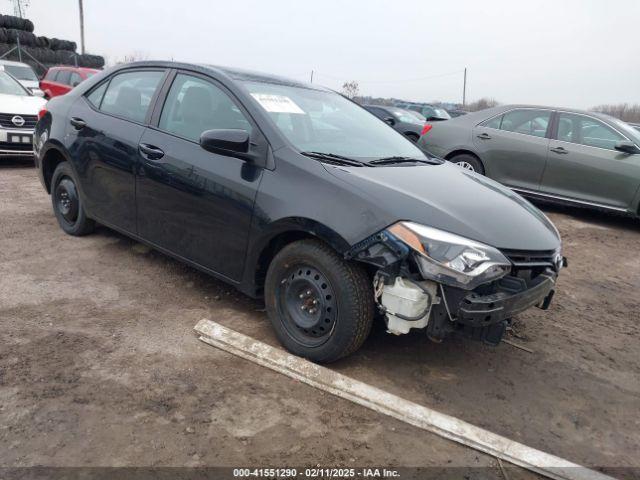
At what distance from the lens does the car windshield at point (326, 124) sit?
320 centimetres

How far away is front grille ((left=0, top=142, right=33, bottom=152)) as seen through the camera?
768 cm

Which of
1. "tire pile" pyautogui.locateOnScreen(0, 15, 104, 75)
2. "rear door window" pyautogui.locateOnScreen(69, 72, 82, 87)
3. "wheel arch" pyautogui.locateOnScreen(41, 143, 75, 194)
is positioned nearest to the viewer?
"wheel arch" pyautogui.locateOnScreen(41, 143, 75, 194)

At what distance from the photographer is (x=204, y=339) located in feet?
10.0

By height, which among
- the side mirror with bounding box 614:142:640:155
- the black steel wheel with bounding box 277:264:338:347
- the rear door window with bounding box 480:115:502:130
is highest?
the rear door window with bounding box 480:115:502:130

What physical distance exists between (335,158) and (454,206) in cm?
78

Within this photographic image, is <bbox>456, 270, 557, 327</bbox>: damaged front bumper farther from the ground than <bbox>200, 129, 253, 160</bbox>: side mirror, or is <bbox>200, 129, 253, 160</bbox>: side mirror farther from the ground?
<bbox>200, 129, 253, 160</bbox>: side mirror

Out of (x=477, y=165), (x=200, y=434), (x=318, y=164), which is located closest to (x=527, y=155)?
(x=477, y=165)

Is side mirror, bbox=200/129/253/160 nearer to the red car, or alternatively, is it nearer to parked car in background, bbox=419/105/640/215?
parked car in background, bbox=419/105/640/215

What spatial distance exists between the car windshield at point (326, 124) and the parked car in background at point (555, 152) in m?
3.75

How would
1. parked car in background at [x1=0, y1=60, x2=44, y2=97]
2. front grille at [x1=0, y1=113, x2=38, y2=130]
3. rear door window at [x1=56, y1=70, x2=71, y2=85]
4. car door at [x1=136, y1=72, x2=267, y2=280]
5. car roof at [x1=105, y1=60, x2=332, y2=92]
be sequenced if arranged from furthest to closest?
1. rear door window at [x1=56, y1=70, x2=71, y2=85]
2. parked car in background at [x1=0, y1=60, x2=44, y2=97]
3. front grille at [x1=0, y1=113, x2=38, y2=130]
4. car roof at [x1=105, y1=60, x2=332, y2=92]
5. car door at [x1=136, y1=72, x2=267, y2=280]

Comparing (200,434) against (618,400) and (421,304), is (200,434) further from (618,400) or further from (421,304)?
(618,400)

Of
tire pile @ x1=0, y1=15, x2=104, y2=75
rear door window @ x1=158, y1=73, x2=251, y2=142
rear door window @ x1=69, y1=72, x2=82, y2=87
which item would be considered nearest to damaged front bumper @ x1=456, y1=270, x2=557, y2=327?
rear door window @ x1=158, y1=73, x2=251, y2=142

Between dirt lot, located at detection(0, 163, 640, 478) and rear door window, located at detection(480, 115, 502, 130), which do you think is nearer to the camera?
dirt lot, located at detection(0, 163, 640, 478)

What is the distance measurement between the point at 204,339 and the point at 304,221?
0.98 metres
